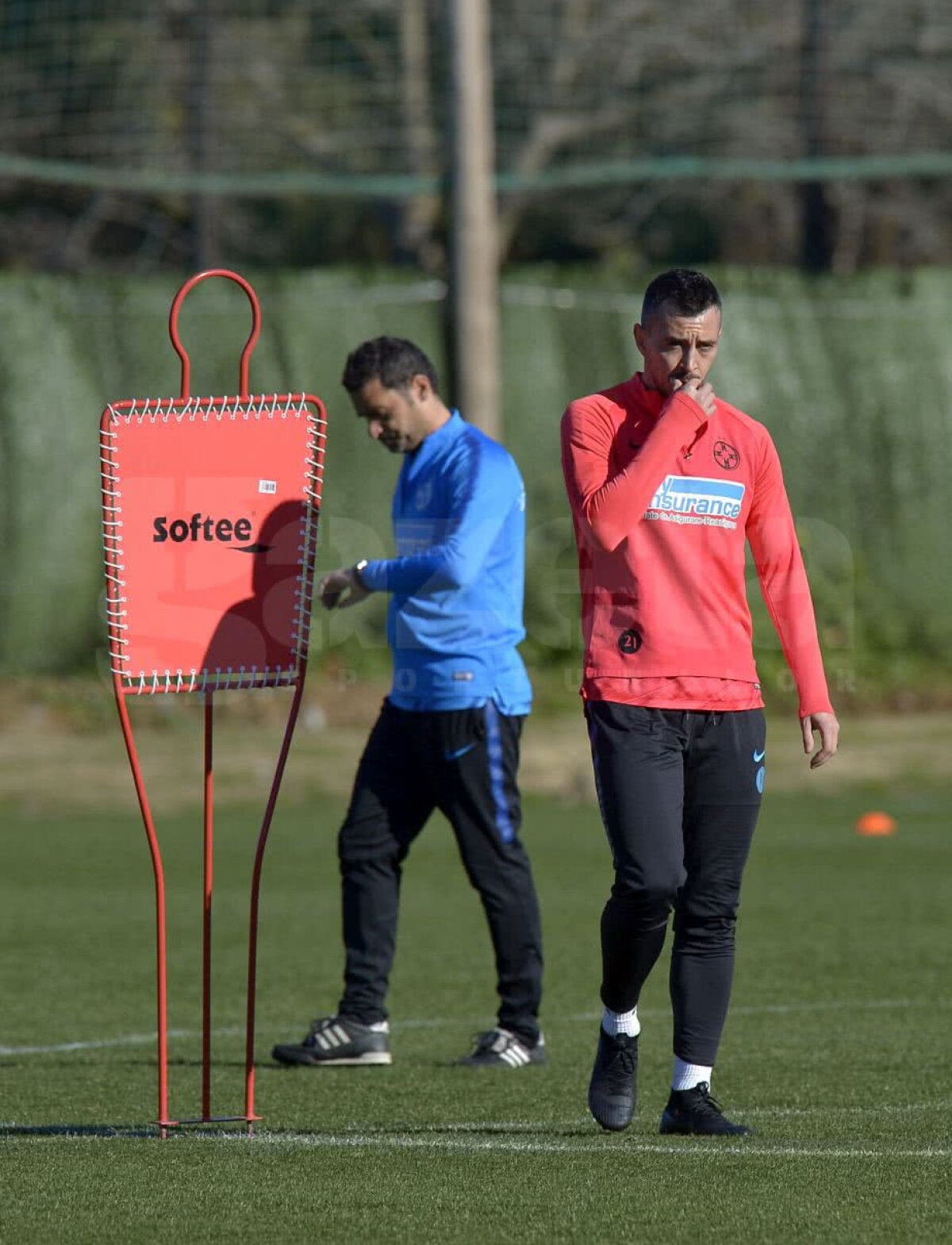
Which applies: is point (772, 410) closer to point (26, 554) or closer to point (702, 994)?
point (26, 554)

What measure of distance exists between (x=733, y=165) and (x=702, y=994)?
43.3 feet

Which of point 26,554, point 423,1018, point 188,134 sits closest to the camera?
point 423,1018

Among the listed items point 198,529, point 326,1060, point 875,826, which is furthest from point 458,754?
point 875,826

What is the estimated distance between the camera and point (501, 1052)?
7789mm

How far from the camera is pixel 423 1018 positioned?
28.9 ft

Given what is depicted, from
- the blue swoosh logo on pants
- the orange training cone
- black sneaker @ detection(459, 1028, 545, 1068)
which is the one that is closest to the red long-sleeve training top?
the blue swoosh logo on pants

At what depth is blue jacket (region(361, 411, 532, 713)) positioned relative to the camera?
25.9 feet

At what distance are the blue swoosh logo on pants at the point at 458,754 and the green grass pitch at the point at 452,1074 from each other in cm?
97

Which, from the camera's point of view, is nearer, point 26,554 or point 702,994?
point 702,994

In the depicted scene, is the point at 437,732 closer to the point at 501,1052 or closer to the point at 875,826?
the point at 501,1052

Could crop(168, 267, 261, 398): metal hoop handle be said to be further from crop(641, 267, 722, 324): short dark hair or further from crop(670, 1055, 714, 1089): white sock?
crop(670, 1055, 714, 1089): white sock

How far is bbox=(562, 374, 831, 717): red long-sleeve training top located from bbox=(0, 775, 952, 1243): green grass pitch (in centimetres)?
119

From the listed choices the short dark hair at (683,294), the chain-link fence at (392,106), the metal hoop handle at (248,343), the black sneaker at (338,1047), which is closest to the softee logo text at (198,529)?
the metal hoop handle at (248,343)

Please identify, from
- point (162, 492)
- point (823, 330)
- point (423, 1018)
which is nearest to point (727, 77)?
point (823, 330)
